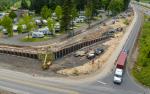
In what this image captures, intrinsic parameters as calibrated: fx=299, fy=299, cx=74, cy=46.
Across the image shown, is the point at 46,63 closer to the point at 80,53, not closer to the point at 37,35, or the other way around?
the point at 80,53

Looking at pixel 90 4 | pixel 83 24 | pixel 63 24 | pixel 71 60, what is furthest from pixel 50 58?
pixel 90 4

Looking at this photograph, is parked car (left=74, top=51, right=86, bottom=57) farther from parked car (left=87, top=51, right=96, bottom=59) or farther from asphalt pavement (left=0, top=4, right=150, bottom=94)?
asphalt pavement (left=0, top=4, right=150, bottom=94)

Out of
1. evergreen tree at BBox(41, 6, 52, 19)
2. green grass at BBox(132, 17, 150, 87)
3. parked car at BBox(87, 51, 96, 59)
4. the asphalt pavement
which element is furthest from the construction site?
evergreen tree at BBox(41, 6, 52, 19)

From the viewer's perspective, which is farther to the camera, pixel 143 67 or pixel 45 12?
pixel 45 12

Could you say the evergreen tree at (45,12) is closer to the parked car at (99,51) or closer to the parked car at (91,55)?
the parked car at (99,51)

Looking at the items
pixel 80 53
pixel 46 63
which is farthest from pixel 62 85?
pixel 80 53

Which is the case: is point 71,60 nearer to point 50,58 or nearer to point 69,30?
point 50,58

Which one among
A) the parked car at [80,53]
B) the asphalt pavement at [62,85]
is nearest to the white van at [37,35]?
the parked car at [80,53]

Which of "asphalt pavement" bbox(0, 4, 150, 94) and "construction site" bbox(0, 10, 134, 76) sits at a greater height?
"asphalt pavement" bbox(0, 4, 150, 94)
